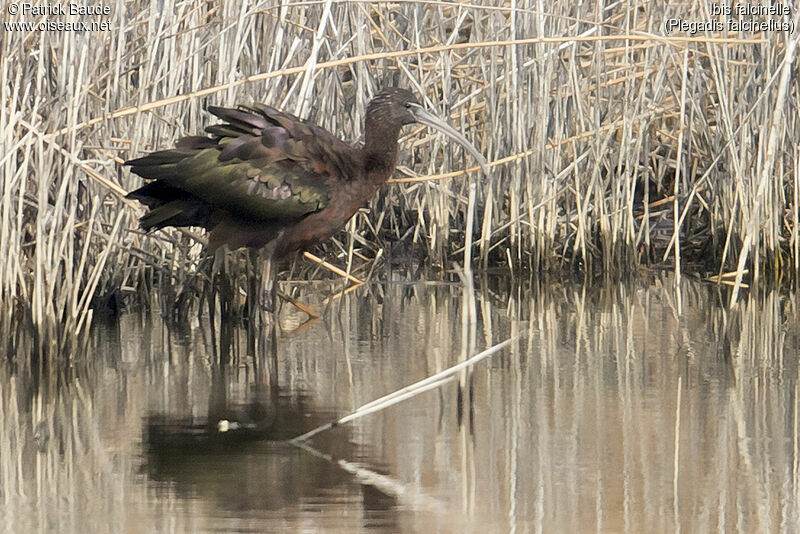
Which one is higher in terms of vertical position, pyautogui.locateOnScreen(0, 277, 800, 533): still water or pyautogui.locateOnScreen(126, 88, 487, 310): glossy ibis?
pyautogui.locateOnScreen(126, 88, 487, 310): glossy ibis

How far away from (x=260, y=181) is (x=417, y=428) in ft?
6.64

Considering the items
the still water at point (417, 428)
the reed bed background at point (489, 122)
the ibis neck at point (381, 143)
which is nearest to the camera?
the still water at point (417, 428)

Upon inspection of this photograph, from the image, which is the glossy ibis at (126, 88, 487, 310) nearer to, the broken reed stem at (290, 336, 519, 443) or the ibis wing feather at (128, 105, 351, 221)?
the ibis wing feather at (128, 105, 351, 221)

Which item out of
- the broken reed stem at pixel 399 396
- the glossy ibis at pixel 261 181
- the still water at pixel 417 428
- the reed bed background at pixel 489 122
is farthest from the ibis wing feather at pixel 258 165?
the broken reed stem at pixel 399 396

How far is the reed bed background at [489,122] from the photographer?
6590 millimetres

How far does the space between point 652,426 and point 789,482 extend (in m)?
0.75

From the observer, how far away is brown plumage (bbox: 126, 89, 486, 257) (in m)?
6.45

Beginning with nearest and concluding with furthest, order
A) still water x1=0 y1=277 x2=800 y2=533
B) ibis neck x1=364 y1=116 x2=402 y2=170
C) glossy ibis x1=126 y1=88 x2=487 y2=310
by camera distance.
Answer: still water x1=0 y1=277 x2=800 y2=533, glossy ibis x1=126 y1=88 x2=487 y2=310, ibis neck x1=364 y1=116 x2=402 y2=170

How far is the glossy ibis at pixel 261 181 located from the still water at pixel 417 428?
1.54 feet

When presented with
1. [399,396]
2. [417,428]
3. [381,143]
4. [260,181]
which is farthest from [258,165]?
[399,396]

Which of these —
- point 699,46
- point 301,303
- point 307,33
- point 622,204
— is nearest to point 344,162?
point 301,303

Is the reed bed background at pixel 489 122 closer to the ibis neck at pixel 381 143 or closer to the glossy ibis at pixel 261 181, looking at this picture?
the glossy ibis at pixel 261 181

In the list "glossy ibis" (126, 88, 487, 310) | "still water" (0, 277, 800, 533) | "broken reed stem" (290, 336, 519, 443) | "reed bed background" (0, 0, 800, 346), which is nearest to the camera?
"still water" (0, 277, 800, 533)

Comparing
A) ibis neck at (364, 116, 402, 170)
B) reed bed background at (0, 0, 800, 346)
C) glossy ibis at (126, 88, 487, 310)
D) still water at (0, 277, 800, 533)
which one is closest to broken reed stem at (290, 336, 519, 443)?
still water at (0, 277, 800, 533)
